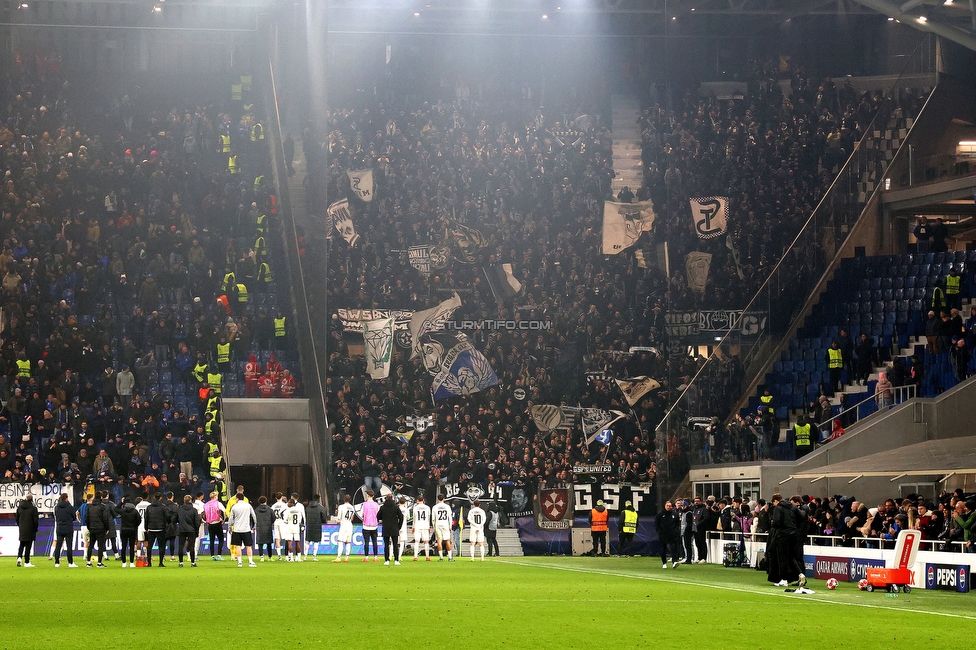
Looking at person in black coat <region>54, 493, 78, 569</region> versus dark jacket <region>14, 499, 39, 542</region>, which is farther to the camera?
dark jacket <region>14, 499, 39, 542</region>

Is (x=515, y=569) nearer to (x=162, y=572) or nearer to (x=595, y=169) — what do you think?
(x=162, y=572)

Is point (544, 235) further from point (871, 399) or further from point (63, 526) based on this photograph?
point (63, 526)

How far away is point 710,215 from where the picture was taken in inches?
1658

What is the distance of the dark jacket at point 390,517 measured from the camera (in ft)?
94.8

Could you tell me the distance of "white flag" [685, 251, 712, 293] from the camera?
4062 centimetres

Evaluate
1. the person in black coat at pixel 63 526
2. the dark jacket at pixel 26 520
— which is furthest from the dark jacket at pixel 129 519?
the dark jacket at pixel 26 520

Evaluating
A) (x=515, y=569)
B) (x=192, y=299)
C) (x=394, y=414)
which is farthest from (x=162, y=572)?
(x=192, y=299)

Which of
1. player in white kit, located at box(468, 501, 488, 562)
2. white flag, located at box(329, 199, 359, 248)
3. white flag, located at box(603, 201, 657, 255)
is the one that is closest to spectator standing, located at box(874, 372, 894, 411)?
player in white kit, located at box(468, 501, 488, 562)

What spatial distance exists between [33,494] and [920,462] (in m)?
20.4

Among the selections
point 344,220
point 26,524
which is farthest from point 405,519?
point 344,220

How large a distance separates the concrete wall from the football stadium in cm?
12

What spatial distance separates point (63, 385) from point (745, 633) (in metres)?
26.8

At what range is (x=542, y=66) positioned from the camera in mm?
48562

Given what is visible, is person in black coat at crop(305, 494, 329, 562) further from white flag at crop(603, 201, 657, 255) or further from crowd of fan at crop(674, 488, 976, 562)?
white flag at crop(603, 201, 657, 255)
